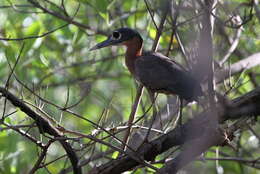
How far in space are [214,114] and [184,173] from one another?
47.1 inches

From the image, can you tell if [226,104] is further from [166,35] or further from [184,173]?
[166,35]

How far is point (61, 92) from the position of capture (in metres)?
7.46

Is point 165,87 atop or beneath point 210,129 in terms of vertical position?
atop

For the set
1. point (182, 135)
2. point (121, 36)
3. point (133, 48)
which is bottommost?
point (182, 135)

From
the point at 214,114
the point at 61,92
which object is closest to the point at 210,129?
the point at 214,114

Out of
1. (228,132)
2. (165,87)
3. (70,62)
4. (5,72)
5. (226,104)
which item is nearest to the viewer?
(226,104)

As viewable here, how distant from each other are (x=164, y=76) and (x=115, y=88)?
1631 millimetres

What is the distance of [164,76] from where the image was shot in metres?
4.12

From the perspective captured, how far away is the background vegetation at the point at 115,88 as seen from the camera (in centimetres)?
318

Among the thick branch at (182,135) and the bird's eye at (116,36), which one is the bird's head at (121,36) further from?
the thick branch at (182,135)

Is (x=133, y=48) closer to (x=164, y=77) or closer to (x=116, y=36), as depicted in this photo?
(x=116, y=36)

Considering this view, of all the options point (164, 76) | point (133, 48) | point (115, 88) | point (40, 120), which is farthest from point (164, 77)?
point (115, 88)

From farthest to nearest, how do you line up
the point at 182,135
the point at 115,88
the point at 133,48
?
the point at 115,88
the point at 133,48
the point at 182,135

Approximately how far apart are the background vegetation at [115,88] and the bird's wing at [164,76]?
0.42ft
